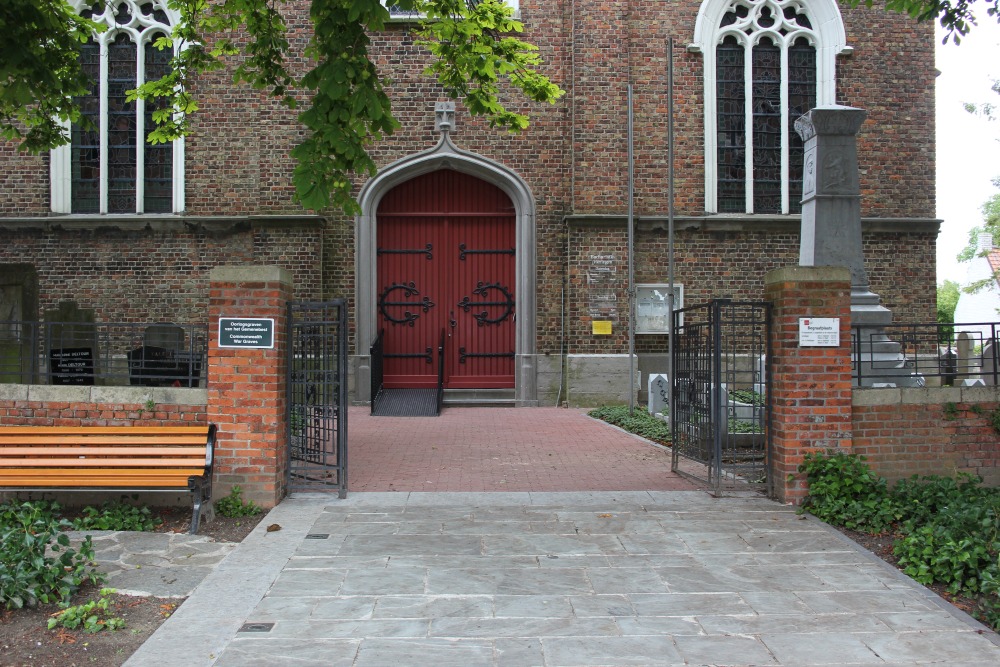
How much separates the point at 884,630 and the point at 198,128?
1433cm

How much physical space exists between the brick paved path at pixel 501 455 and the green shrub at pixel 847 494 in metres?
1.24

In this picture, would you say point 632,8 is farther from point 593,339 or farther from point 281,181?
point 281,181

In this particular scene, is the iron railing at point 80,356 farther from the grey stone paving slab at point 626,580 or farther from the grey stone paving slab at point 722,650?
the grey stone paving slab at point 722,650

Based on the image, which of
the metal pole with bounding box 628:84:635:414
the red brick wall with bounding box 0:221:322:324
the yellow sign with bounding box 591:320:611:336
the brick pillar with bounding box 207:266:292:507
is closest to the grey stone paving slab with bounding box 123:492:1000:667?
the brick pillar with bounding box 207:266:292:507

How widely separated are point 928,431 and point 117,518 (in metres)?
7.17

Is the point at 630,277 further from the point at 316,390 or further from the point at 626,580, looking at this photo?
the point at 626,580

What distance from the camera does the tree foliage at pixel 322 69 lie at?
257 inches

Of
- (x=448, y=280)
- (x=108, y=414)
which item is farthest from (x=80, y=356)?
(x=448, y=280)

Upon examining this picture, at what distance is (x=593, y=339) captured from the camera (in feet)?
49.1

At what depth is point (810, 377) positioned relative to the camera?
7250 millimetres

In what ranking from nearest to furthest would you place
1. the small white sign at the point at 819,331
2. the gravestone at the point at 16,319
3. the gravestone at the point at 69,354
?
the small white sign at the point at 819,331
the gravestone at the point at 16,319
the gravestone at the point at 69,354

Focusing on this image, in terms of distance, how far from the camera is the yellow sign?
14.9 metres

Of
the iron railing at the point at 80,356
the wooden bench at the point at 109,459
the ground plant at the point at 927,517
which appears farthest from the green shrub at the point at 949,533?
the iron railing at the point at 80,356

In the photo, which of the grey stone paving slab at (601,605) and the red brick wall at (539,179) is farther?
the red brick wall at (539,179)
